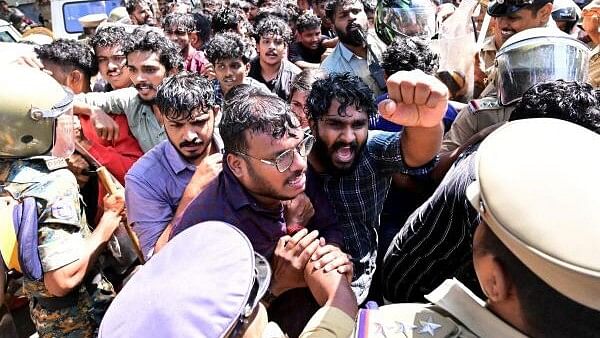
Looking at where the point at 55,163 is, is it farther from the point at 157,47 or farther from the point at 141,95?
the point at 157,47

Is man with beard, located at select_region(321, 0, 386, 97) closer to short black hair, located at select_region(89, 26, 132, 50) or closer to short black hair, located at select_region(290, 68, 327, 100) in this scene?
short black hair, located at select_region(290, 68, 327, 100)

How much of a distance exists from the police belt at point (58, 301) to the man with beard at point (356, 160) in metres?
1.08

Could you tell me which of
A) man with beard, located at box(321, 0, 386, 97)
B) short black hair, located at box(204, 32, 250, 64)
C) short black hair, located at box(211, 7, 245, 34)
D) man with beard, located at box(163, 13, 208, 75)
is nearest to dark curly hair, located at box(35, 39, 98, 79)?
short black hair, located at box(204, 32, 250, 64)

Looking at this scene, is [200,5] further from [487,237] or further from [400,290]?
[487,237]

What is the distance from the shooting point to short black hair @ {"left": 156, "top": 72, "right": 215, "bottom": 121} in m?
2.46

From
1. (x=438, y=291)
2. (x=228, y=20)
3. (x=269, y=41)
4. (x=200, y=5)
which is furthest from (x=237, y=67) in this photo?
(x=200, y=5)

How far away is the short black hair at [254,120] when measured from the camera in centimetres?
187

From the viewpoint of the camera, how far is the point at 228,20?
5125 millimetres

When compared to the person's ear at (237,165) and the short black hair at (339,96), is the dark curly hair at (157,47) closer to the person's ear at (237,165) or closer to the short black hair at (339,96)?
the short black hair at (339,96)

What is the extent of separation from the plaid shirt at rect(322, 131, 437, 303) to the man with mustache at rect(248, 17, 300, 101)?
7.60 ft

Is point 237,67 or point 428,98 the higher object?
point 428,98

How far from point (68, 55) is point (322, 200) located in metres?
2.54

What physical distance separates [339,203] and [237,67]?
2.08 metres

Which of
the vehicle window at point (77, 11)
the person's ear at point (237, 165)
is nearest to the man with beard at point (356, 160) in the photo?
the person's ear at point (237, 165)
